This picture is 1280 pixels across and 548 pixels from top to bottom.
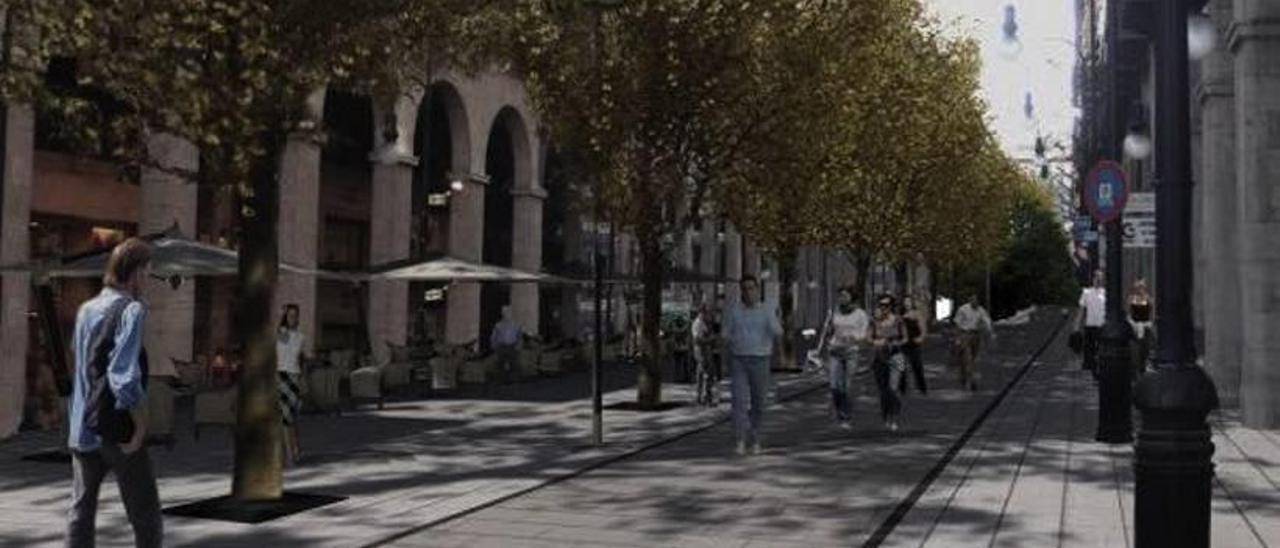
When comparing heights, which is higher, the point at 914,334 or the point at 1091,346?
the point at 914,334

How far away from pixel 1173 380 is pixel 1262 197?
11036mm

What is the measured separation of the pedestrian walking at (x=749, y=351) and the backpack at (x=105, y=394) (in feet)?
24.6

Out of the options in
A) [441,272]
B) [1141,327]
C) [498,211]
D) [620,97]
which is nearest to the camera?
[620,97]

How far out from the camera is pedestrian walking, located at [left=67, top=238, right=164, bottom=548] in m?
5.80

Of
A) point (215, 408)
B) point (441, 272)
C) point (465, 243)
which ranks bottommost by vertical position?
point (215, 408)

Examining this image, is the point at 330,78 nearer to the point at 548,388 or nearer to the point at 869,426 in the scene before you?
the point at 869,426

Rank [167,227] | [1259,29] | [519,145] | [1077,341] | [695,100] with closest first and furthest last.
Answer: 1. [1259,29]
2. [695,100]
3. [167,227]
4. [1077,341]
5. [519,145]

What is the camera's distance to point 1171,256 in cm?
567

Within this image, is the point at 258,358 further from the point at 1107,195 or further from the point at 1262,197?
the point at 1262,197

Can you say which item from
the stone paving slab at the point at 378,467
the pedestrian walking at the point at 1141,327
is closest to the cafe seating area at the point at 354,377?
the stone paving slab at the point at 378,467

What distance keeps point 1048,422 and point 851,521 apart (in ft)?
28.1

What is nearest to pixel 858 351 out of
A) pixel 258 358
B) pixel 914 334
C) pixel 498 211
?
pixel 914 334

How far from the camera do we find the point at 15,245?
1550 cm

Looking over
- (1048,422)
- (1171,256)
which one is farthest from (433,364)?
(1171,256)
